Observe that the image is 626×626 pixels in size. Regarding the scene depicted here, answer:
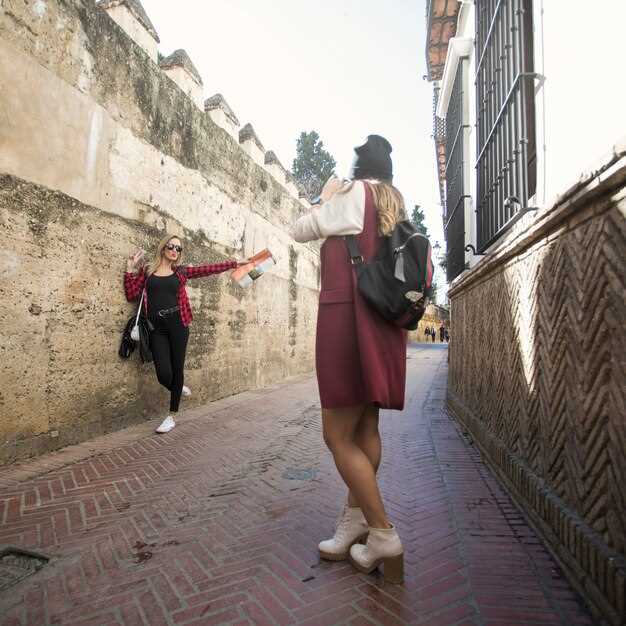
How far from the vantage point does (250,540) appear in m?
2.42

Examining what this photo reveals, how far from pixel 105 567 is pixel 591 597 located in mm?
2029

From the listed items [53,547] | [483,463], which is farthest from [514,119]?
[53,547]

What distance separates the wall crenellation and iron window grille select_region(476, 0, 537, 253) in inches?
143

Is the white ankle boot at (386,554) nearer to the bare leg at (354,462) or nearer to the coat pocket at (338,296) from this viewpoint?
the bare leg at (354,462)

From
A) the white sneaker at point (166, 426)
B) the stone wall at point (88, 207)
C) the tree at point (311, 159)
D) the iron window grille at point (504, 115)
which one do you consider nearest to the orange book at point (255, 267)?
the stone wall at point (88, 207)

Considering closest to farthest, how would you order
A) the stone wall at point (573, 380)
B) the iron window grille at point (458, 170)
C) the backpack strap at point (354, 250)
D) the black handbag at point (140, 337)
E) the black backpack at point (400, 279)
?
the stone wall at point (573, 380)
the black backpack at point (400, 279)
the backpack strap at point (354, 250)
the black handbag at point (140, 337)
the iron window grille at point (458, 170)

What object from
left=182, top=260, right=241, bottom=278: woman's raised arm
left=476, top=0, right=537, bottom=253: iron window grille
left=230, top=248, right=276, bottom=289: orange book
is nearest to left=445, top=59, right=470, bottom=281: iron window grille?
left=476, top=0, right=537, bottom=253: iron window grille

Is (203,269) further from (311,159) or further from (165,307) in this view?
(311,159)

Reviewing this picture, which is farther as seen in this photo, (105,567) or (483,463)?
(483,463)

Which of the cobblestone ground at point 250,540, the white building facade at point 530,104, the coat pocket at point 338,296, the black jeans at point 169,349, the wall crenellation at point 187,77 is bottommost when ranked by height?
the cobblestone ground at point 250,540

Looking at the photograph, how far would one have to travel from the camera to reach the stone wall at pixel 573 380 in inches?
69.5

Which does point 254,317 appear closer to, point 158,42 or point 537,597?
point 158,42

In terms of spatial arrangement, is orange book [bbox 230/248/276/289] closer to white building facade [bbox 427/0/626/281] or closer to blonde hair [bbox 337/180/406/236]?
white building facade [bbox 427/0/626/281]

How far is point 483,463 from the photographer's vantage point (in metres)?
3.81
